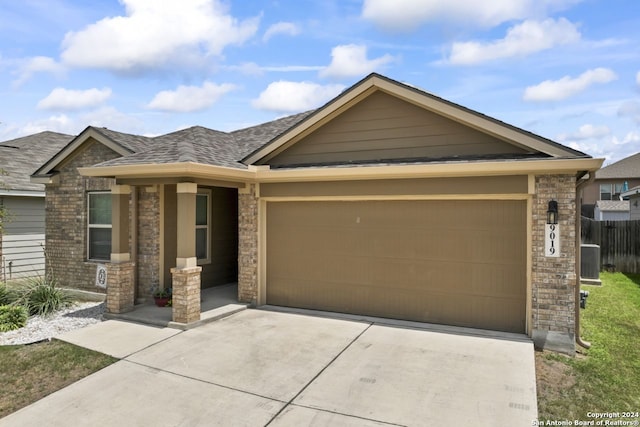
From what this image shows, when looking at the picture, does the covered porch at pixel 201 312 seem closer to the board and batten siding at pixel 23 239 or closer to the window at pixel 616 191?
the board and batten siding at pixel 23 239

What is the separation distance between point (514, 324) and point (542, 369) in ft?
4.09

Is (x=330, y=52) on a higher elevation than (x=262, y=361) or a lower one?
higher

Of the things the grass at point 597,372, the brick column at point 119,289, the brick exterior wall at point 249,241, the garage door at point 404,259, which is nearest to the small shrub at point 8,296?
the brick column at point 119,289

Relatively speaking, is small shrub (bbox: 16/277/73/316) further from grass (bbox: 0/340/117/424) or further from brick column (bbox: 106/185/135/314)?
grass (bbox: 0/340/117/424)

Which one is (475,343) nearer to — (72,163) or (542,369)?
(542,369)

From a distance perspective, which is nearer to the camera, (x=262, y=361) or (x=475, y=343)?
(x=262, y=361)

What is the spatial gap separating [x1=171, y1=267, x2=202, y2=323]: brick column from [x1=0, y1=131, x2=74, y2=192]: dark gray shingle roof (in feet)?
25.1

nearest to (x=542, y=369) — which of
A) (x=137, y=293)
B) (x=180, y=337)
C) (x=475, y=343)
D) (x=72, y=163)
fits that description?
(x=475, y=343)

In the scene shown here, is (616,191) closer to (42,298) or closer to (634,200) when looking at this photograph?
(634,200)

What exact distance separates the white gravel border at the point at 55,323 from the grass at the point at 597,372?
802 cm

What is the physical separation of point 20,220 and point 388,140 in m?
12.2

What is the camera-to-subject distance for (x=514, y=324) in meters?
7.21

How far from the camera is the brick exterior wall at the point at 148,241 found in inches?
376

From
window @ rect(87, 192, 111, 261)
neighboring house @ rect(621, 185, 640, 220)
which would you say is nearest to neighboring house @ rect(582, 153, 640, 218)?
neighboring house @ rect(621, 185, 640, 220)
